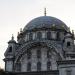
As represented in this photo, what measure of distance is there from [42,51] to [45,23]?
20.8ft

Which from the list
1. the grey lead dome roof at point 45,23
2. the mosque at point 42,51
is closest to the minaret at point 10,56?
the mosque at point 42,51

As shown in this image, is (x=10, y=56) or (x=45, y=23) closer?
(x=10, y=56)

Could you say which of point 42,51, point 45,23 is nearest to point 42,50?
point 42,51

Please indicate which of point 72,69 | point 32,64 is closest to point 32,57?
point 32,64

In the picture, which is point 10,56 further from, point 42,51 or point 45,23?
point 45,23

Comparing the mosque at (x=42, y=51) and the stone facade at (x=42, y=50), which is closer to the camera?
the mosque at (x=42, y=51)

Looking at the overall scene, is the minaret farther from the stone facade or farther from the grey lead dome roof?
the grey lead dome roof

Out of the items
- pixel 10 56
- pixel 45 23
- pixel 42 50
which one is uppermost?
pixel 45 23

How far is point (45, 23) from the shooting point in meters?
64.1

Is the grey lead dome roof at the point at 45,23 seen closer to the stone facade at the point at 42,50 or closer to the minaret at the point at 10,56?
the stone facade at the point at 42,50

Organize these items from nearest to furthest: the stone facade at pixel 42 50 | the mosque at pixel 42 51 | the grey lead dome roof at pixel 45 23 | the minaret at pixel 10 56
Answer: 1. the mosque at pixel 42 51
2. the stone facade at pixel 42 50
3. the minaret at pixel 10 56
4. the grey lead dome roof at pixel 45 23

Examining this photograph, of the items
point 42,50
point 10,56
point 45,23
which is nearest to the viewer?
point 42,50

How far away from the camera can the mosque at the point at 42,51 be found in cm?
5665

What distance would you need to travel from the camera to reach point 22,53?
60.1m
